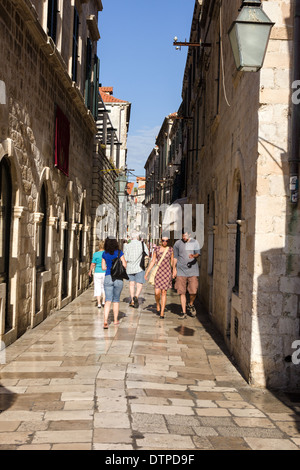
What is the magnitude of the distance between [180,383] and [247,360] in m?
0.83

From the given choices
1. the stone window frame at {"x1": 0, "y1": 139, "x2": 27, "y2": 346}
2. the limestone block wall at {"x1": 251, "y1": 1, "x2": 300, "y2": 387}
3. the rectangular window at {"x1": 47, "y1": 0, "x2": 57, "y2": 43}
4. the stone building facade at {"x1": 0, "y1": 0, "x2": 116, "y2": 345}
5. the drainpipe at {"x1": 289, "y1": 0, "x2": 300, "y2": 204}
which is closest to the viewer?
the drainpipe at {"x1": 289, "y1": 0, "x2": 300, "y2": 204}

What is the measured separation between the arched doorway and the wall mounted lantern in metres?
3.74

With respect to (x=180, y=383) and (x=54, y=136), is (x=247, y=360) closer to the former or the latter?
(x=180, y=383)

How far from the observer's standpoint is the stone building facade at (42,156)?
7320mm

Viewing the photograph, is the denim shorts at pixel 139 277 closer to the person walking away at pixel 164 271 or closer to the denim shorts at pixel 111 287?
the person walking away at pixel 164 271

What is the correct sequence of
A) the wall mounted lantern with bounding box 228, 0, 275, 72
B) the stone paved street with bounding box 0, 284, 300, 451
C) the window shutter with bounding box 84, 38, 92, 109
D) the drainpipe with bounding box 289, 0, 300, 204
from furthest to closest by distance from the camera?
the window shutter with bounding box 84, 38, 92, 109
the drainpipe with bounding box 289, 0, 300, 204
the wall mounted lantern with bounding box 228, 0, 275, 72
the stone paved street with bounding box 0, 284, 300, 451

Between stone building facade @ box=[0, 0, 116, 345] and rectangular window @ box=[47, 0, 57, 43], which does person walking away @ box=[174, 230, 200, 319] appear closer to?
stone building facade @ box=[0, 0, 116, 345]

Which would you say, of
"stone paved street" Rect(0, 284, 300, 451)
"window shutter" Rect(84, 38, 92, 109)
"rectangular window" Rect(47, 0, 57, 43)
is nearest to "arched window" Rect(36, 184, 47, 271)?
"stone paved street" Rect(0, 284, 300, 451)

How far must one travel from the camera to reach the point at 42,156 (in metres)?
9.27

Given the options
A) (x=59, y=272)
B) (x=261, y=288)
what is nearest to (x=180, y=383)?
(x=261, y=288)

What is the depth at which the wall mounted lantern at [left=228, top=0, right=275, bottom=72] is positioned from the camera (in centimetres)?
486

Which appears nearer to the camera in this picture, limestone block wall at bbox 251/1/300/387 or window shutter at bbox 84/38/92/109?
limestone block wall at bbox 251/1/300/387

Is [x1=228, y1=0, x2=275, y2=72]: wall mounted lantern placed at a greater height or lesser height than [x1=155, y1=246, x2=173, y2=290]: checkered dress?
greater

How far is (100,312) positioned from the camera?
1081 cm
